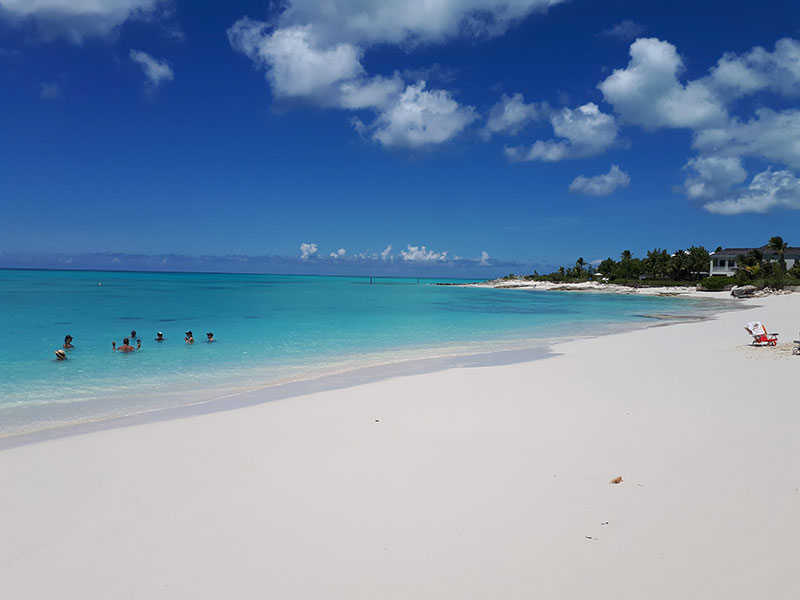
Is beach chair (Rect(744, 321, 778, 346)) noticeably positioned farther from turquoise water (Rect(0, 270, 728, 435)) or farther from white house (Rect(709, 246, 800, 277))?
white house (Rect(709, 246, 800, 277))

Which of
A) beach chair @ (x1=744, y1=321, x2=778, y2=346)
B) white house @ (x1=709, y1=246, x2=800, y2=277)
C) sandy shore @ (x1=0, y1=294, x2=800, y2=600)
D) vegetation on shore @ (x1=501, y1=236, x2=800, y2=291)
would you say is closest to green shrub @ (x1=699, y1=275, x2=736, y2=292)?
vegetation on shore @ (x1=501, y1=236, x2=800, y2=291)

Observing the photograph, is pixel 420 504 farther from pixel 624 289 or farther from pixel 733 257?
pixel 733 257

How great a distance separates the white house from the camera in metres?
84.6

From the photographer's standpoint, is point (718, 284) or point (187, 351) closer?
point (187, 351)

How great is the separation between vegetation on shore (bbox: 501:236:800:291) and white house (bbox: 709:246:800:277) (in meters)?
0.80

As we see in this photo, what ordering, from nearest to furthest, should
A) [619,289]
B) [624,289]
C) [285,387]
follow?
1. [285,387]
2. [624,289]
3. [619,289]

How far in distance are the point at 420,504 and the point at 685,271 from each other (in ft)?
341

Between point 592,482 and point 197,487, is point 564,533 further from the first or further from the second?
point 197,487

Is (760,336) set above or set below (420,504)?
above

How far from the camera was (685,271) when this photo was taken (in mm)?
93188

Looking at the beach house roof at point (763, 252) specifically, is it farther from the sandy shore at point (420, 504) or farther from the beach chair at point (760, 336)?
the sandy shore at point (420, 504)

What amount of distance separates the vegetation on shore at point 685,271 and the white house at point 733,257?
2.64ft

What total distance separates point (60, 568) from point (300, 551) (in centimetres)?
189

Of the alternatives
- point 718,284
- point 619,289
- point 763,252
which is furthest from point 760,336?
point 763,252
